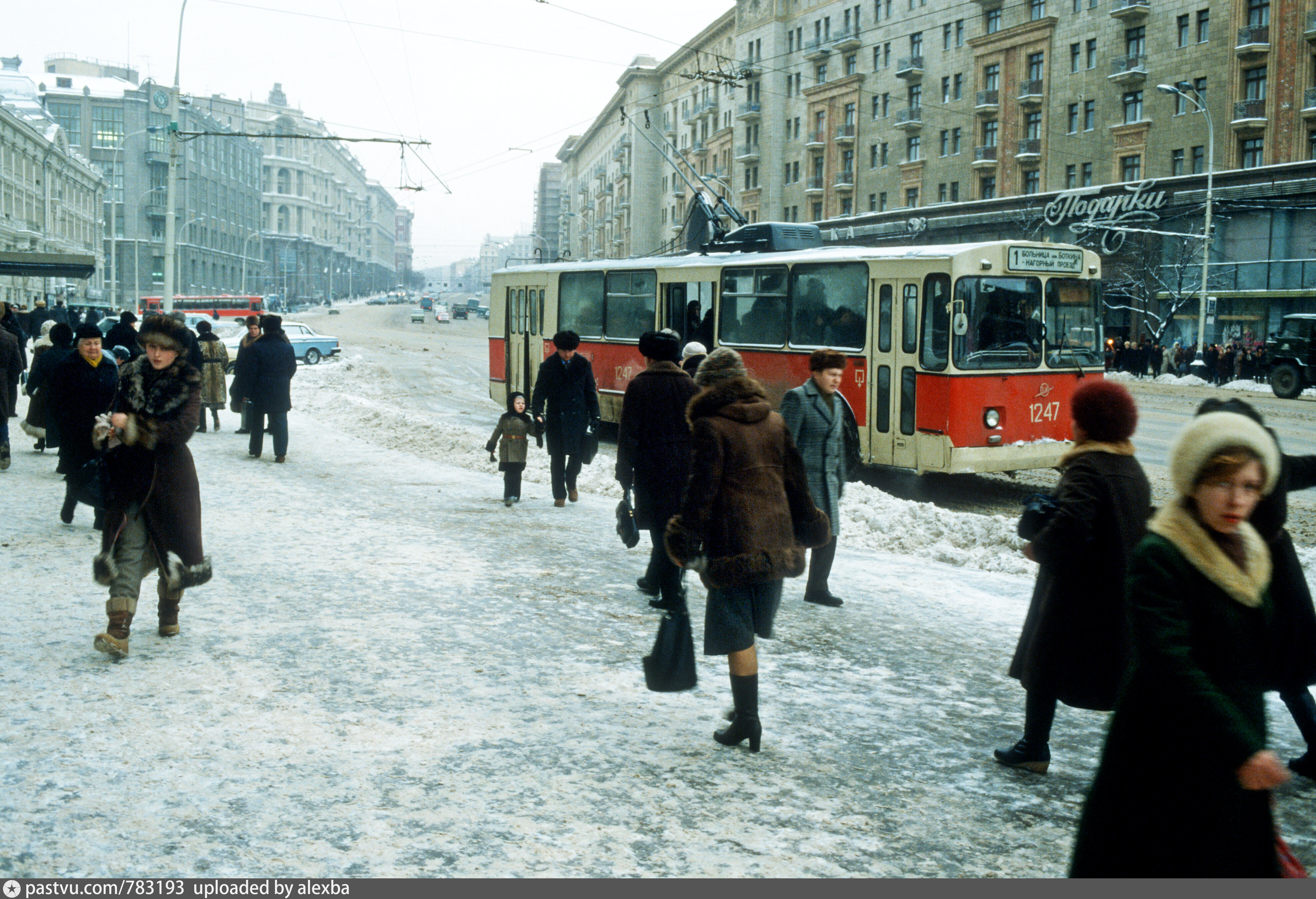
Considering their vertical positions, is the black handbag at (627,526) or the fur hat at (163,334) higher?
the fur hat at (163,334)

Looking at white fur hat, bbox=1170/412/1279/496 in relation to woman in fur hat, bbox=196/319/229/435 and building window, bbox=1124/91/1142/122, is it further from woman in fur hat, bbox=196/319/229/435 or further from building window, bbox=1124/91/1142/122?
building window, bbox=1124/91/1142/122

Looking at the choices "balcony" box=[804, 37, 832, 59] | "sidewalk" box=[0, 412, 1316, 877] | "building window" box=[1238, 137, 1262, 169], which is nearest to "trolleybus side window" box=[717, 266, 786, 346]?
"sidewalk" box=[0, 412, 1316, 877]

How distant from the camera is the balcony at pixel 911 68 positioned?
57.1 meters

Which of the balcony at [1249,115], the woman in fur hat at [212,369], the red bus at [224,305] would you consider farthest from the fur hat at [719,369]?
the red bus at [224,305]

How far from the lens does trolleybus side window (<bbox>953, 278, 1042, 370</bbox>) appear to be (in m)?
12.2

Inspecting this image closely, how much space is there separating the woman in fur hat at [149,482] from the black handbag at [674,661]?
2.52 meters

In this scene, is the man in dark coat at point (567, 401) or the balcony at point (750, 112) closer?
the man in dark coat at point (567, 401)

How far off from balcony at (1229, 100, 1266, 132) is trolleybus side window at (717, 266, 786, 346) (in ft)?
104

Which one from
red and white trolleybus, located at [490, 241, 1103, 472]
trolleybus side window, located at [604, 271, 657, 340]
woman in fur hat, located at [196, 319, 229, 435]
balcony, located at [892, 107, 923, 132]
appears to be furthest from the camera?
balcony, located at [892, 107, 923, 132]

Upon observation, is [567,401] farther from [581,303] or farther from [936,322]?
[581,303]

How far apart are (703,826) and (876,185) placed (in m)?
59.5

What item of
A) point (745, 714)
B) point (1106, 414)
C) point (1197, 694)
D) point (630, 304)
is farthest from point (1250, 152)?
point (1197, 694)

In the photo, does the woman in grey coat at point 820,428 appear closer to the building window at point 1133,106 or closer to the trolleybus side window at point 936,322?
the trolleybus side window at point 936,322

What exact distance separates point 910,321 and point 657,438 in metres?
6.34
